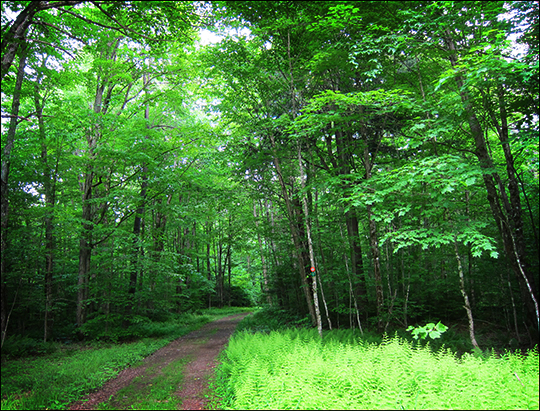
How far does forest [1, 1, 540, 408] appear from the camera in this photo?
6418 mm

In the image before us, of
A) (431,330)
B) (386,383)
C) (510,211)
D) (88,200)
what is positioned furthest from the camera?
(88,200)

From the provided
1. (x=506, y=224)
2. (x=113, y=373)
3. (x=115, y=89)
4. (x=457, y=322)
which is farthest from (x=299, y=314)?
(x=115, y=89)

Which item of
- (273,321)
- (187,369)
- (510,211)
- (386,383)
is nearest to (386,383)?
(386,383)

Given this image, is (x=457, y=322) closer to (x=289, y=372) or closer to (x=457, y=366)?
(x=457, y=366)

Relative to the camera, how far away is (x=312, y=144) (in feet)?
39.8

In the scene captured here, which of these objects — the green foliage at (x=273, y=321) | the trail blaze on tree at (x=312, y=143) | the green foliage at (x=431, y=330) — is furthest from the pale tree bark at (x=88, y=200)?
the green foliage at (x=431, y=330)

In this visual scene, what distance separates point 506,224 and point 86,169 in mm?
14245

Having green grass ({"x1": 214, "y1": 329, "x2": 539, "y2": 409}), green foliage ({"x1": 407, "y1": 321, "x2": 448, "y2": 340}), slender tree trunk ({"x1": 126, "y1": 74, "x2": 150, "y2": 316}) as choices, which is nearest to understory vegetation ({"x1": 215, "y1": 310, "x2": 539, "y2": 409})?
green grass ({"x1": 214, "y1": 329, "x2": 539, "y2": 409})

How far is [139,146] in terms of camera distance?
12.3m

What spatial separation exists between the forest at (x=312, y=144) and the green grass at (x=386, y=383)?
196 centimetres

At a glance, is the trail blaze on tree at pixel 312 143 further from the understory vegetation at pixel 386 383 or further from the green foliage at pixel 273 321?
the understory vegetation at pixel 386 383

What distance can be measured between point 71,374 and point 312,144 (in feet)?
35.6

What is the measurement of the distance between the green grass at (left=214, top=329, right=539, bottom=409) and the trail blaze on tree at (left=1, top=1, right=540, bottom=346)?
2.01 metres

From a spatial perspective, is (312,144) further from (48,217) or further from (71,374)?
(71,374)
